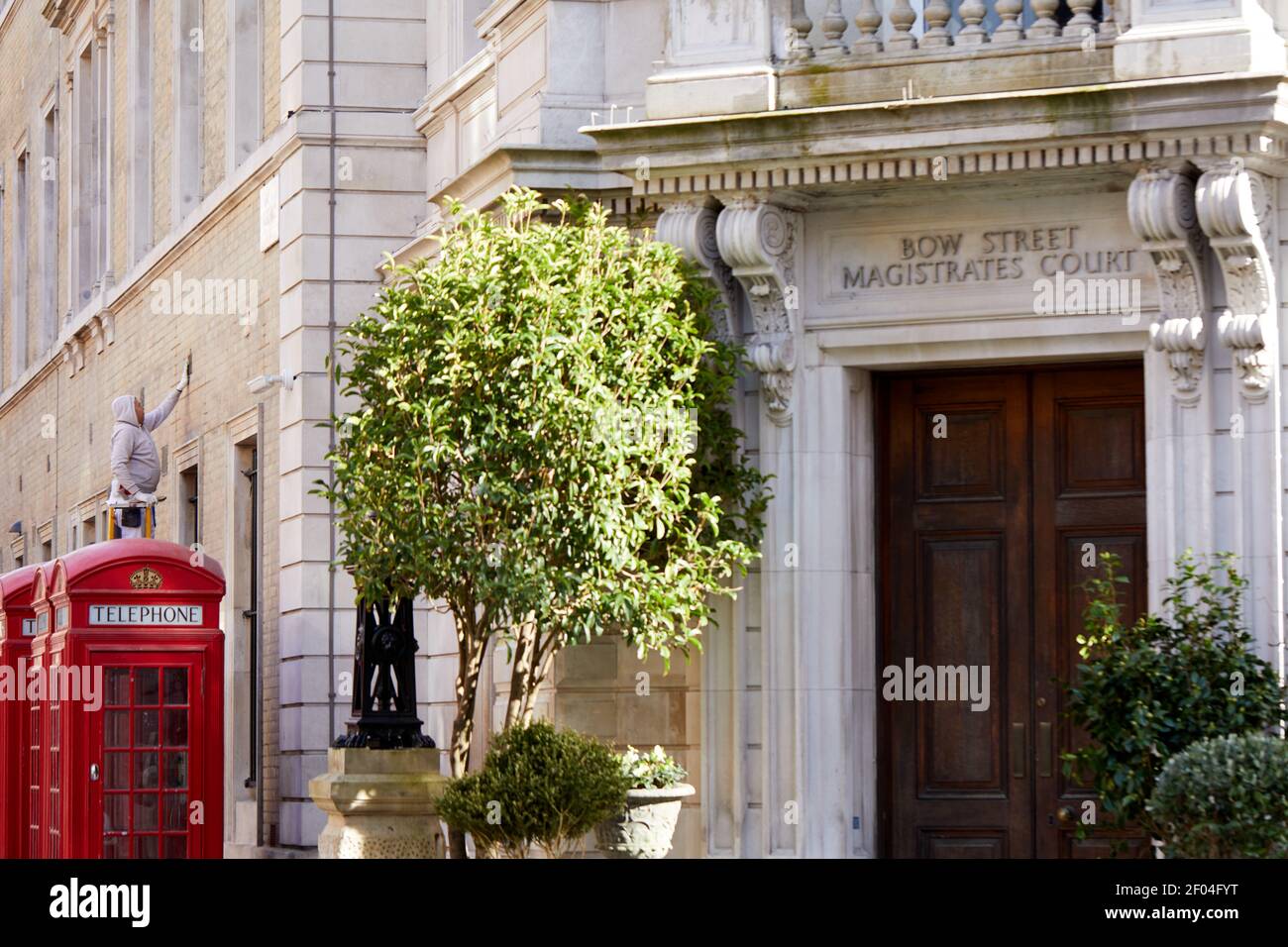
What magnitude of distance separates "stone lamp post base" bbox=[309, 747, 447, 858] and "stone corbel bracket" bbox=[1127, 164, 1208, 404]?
475 cm

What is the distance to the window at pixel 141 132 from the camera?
1089 inches

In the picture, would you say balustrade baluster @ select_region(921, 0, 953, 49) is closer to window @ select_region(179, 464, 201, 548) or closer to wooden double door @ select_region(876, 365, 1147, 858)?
wooden double door @ select_region(876, 365, 1147, 858)

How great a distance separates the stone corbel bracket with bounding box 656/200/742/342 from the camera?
14.6 metres

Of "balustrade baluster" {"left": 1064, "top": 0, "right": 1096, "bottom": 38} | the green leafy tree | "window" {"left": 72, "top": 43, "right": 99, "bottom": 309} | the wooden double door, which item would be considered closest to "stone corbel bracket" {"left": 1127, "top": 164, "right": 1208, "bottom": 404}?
the wooden double door

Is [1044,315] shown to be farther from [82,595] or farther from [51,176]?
[51,176]

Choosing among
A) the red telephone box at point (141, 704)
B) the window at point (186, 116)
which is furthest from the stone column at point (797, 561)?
the window at point (186, 116)

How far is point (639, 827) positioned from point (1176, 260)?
417cm

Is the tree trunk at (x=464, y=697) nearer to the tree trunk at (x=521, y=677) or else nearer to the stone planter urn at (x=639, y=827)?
the tree trunk at (x=521, y=677)

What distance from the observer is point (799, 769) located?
14.4 meters

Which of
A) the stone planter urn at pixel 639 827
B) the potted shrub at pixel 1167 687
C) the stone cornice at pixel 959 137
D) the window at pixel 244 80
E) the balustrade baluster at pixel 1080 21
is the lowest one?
the stone planter urn at pixel 639 827

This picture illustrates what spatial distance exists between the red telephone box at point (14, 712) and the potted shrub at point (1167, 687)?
10276 mm

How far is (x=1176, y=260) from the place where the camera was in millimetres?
13359

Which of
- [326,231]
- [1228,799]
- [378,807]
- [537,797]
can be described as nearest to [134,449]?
[326,231]

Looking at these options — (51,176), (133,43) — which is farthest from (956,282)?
(51,176)
